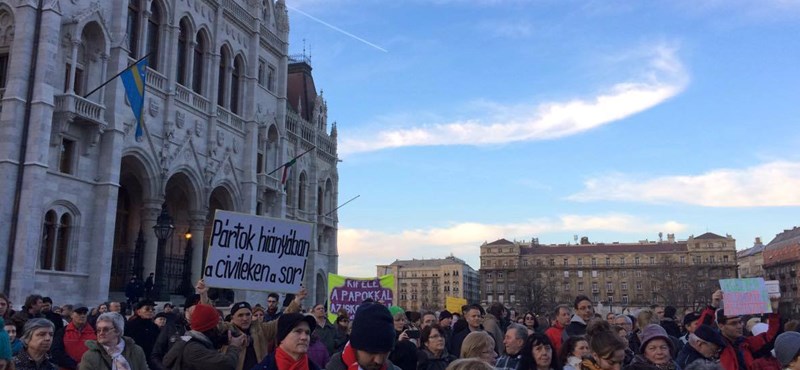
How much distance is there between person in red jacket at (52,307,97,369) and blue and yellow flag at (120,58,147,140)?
44.0 feet

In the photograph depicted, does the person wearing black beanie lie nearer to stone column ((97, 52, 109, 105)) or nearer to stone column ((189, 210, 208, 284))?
stone column ((97, 52, 109, 105))

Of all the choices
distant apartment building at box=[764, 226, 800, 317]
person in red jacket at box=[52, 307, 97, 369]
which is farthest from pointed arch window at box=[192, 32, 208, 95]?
distant apartment building at box=[764, 226, 800, 317]

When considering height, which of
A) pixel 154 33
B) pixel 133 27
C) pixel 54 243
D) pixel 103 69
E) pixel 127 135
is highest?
pixel 154 33

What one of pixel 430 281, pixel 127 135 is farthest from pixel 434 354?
pixel 430 281

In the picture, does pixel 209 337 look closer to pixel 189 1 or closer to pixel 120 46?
pixel 120 46

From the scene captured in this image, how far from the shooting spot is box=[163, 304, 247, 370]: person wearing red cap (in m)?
4.95

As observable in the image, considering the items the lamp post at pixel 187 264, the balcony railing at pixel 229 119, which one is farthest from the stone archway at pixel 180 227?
the balcony railing at pixel 229 119

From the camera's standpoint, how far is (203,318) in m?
5.11

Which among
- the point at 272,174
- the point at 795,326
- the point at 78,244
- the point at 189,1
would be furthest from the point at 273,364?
the point at 272,174

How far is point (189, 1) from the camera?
2684cm

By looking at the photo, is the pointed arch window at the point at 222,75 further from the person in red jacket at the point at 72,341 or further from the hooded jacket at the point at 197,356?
the hooded jacket at the point at 197,356

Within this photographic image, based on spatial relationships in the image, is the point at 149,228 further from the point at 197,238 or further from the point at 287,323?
the point at 287,323

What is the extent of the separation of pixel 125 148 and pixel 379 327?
2156cm

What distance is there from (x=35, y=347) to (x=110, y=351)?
2.00ft
